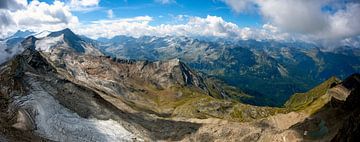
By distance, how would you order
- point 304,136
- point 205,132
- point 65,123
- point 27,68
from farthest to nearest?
1. point 205,132
2. point 27,68
3. point 304,136
4. point 65,123

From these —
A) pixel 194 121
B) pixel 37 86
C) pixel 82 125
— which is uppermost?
pixel 37 86

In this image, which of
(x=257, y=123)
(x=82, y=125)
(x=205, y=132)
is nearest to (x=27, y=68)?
(x=82, y=125)

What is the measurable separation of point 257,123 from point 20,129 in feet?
347

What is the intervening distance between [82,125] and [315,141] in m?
73.8

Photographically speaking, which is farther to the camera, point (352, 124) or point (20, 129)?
point (352, 124)

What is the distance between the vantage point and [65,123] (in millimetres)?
107562

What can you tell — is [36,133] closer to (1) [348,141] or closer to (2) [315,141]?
(1) [348,141]

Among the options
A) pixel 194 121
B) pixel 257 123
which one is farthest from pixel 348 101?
pixel 194 121

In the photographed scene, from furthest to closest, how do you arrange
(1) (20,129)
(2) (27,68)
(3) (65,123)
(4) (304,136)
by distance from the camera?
(2) (27,68) < (4) (304,136) < (3) (65,123) < (1) (20,129)

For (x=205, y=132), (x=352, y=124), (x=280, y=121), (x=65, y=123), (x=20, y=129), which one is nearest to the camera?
(x=20, y=129)

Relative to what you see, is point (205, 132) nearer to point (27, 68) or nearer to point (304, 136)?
point (304, 136)

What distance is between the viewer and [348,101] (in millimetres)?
141125

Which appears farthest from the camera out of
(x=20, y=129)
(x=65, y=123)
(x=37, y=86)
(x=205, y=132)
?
(x=205, y=132)

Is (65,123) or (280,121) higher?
(65,123)
